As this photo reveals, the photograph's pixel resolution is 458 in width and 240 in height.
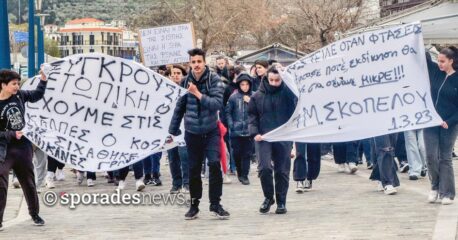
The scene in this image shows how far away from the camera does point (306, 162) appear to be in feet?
46.5

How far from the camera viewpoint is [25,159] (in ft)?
36.1

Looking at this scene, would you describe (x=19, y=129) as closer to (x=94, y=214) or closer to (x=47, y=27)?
(x=94, y=214)

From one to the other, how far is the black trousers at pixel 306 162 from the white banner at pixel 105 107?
2.02 meters

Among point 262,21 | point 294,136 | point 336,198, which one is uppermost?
point 262,21

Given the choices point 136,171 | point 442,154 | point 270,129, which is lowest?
point 136,171

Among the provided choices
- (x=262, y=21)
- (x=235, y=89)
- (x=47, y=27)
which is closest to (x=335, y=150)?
(x=235, y=89)

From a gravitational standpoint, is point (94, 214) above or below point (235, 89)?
below

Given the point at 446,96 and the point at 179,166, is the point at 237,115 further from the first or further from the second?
the point at 446,96

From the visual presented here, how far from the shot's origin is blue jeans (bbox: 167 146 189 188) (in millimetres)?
14125

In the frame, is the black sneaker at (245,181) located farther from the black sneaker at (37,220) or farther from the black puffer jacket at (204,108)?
the black sneaker at (37,220)

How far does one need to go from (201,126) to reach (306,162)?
10.7ft

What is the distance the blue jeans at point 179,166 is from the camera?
46.3 feet

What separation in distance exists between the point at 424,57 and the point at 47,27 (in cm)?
18127

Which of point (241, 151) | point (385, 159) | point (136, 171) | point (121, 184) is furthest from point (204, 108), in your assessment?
point (241, 151)
